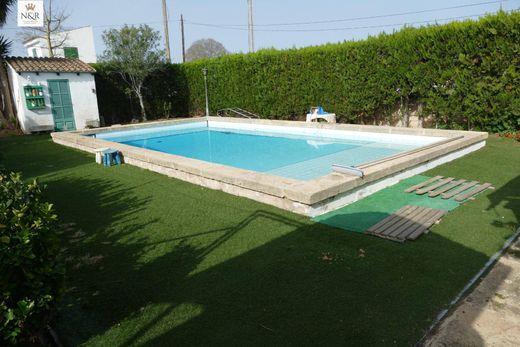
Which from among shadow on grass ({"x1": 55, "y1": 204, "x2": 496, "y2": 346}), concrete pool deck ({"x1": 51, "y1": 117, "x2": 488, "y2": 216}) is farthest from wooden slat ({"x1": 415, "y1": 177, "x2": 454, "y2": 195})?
shadow on grass ({"x1": 55, "y1": 204, "x2": 496, "y2": 346})

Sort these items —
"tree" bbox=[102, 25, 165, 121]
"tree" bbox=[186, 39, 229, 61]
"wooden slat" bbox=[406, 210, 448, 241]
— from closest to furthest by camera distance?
"wooden slat" bbox=[406, 210, 448, 241], "tree" bbox=[102, 25, 165, 121], "tree" bbox=[186, 39, 229, 61]

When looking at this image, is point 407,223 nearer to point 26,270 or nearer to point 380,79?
point 26,270

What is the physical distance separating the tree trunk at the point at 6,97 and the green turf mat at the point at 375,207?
1692 centimetres

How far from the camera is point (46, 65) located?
16.4 meters

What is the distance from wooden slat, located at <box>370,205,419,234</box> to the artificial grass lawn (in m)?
0.29

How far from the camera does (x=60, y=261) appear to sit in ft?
9.18

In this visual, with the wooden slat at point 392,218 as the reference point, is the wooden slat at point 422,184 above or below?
above

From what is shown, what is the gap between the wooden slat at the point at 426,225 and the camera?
453 cm

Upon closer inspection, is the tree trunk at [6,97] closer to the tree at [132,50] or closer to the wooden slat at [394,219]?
the tree at [132,50]

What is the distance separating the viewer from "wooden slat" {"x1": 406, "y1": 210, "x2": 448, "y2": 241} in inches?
178

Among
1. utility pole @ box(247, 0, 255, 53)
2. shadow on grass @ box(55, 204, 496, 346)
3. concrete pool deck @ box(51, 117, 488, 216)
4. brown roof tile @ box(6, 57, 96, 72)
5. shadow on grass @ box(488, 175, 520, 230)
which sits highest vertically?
utility pole @ box(247, 0, 255, 53)

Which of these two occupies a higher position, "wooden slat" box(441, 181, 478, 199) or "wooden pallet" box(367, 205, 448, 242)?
"wooden slat" box(441, 181, 478, 199)

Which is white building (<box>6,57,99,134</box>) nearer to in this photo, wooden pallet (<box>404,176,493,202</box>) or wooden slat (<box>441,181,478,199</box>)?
wooden pallet (<box>404,176,493,202</box>)

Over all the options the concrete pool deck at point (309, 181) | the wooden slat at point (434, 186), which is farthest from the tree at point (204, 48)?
the wooden slat at point (434, 186)
